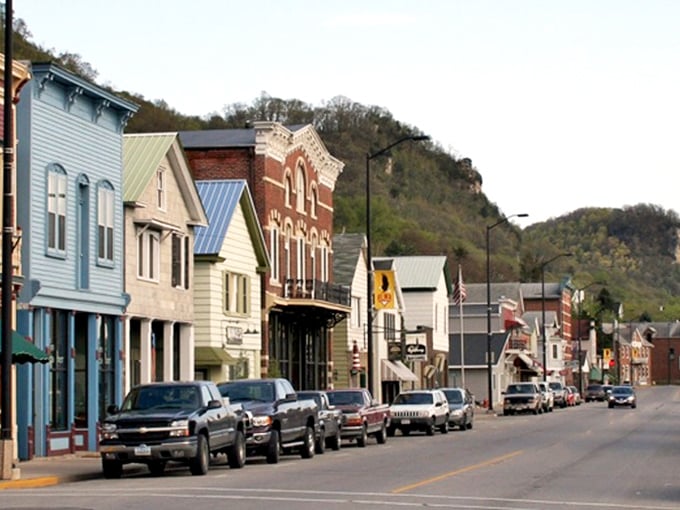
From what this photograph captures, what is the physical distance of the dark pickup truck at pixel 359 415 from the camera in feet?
130

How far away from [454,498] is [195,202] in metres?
24.0

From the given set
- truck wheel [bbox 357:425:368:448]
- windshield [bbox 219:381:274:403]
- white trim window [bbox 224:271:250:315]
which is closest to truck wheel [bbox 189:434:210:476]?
windshield [bbox 219:381:274:403]

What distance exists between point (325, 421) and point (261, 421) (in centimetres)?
527

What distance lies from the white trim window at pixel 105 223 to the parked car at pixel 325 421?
20.3ft

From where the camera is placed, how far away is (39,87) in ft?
108

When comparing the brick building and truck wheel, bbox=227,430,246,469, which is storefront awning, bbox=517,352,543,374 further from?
truck wheel, bbox=227,430,246,469

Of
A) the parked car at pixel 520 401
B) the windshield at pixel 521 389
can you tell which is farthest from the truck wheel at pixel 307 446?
the windshield at pixel 521 389

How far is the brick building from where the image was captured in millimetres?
52750

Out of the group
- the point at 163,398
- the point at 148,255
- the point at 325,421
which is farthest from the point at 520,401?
the point at 163,398

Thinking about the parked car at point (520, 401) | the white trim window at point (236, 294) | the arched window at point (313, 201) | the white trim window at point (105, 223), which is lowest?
the parked car at point (520, 401)

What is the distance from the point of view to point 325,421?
1406 inches

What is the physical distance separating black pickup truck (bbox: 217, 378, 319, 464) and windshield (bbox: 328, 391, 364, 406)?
19.1 ft

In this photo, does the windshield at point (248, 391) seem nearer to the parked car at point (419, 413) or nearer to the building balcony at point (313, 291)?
the parked car at point (419, 413)

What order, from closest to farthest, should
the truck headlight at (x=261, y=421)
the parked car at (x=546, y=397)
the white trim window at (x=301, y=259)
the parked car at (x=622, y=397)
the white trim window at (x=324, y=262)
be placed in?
1. the truck headlight at (x=261, y=421)
2. the white trim window at (x=301, y=259)
3. the white trim window at (x=324, y=262)
4. the parked car at (x=546, y=397)
5. the parked car at (x=622, y=397)
